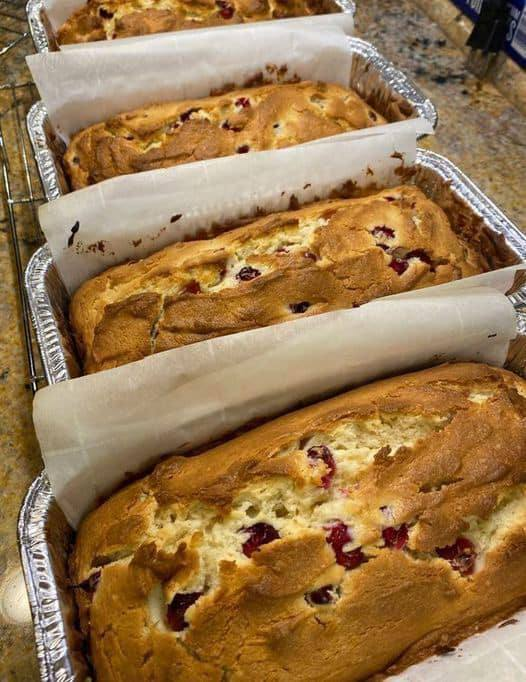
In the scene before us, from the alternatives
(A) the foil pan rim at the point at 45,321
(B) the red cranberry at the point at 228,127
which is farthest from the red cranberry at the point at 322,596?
(B) the red cranberry at the point at 228,127

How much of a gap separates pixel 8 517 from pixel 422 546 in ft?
3.53

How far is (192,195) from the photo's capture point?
6.15 ft

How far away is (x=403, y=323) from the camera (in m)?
1.54

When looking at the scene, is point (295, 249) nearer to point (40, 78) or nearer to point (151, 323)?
point (151, 323)

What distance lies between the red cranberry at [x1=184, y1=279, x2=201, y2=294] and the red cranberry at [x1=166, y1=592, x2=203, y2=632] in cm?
76

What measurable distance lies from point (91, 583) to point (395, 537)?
61 centimetres

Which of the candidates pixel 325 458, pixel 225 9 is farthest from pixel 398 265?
pixel 225 9

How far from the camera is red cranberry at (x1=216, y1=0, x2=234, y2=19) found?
2.47 meters

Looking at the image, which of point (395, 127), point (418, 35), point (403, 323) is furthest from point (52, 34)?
point (403, 323)

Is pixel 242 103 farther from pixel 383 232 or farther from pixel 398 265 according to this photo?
pixel 398 265

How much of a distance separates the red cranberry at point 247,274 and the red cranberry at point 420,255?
418mm

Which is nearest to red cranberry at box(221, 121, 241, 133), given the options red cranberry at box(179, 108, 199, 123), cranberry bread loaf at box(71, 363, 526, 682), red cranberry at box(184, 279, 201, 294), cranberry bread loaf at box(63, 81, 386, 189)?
cranberry bread loaf at box(63, 81, 386, 189)

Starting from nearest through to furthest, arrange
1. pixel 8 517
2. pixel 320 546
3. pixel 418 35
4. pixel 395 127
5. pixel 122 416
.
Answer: pixel 320 546
pixel 122 416
pixel 8 517
pixel 395 127
pixel 418 35

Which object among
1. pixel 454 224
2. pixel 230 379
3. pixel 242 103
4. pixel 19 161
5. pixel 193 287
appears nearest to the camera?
pixel 230 379
